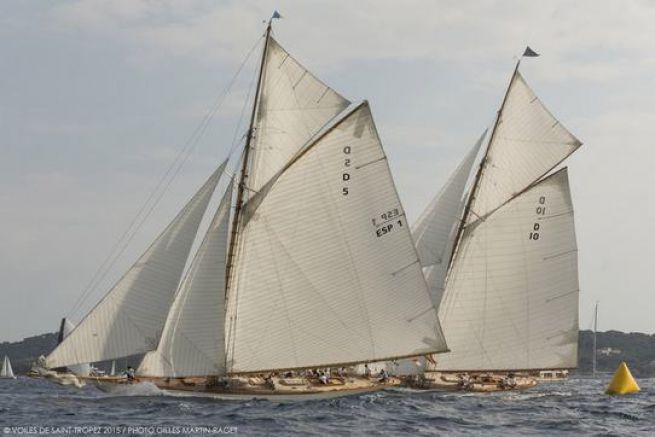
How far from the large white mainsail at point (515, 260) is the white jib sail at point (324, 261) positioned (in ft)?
45.3

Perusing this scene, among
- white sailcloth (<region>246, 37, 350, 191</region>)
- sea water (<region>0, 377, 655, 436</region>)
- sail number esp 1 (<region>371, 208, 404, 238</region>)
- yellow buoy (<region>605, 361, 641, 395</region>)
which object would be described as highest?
white sailcloth (<region>246, 37, 350, 191</region>)

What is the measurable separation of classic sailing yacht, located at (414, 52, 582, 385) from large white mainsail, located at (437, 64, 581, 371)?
6 cm

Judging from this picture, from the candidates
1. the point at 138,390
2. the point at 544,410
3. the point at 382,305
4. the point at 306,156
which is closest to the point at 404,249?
the point at 382,305

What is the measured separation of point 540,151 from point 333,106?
65.3 feet

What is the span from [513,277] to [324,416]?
25381 mm

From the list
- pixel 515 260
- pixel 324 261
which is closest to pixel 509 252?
pixel 515 260

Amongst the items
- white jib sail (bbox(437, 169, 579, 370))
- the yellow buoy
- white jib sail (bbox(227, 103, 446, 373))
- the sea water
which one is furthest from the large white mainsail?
white jib sail (bbox(227, 103, 446, 373))

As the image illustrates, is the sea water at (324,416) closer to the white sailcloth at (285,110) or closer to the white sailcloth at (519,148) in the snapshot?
the white sailcloth at (285,110)

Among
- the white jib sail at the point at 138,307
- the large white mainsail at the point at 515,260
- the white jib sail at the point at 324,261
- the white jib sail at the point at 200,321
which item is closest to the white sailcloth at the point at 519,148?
the large white mainsail at the point at 515,260

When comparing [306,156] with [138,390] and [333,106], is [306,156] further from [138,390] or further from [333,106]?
[138,390]

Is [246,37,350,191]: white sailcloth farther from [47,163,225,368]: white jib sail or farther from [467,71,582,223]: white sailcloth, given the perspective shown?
[467,71,582,223]: white sailcloth

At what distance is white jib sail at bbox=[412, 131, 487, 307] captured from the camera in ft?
234

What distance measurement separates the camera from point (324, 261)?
58.5 metres

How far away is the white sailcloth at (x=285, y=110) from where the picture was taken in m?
59.8
